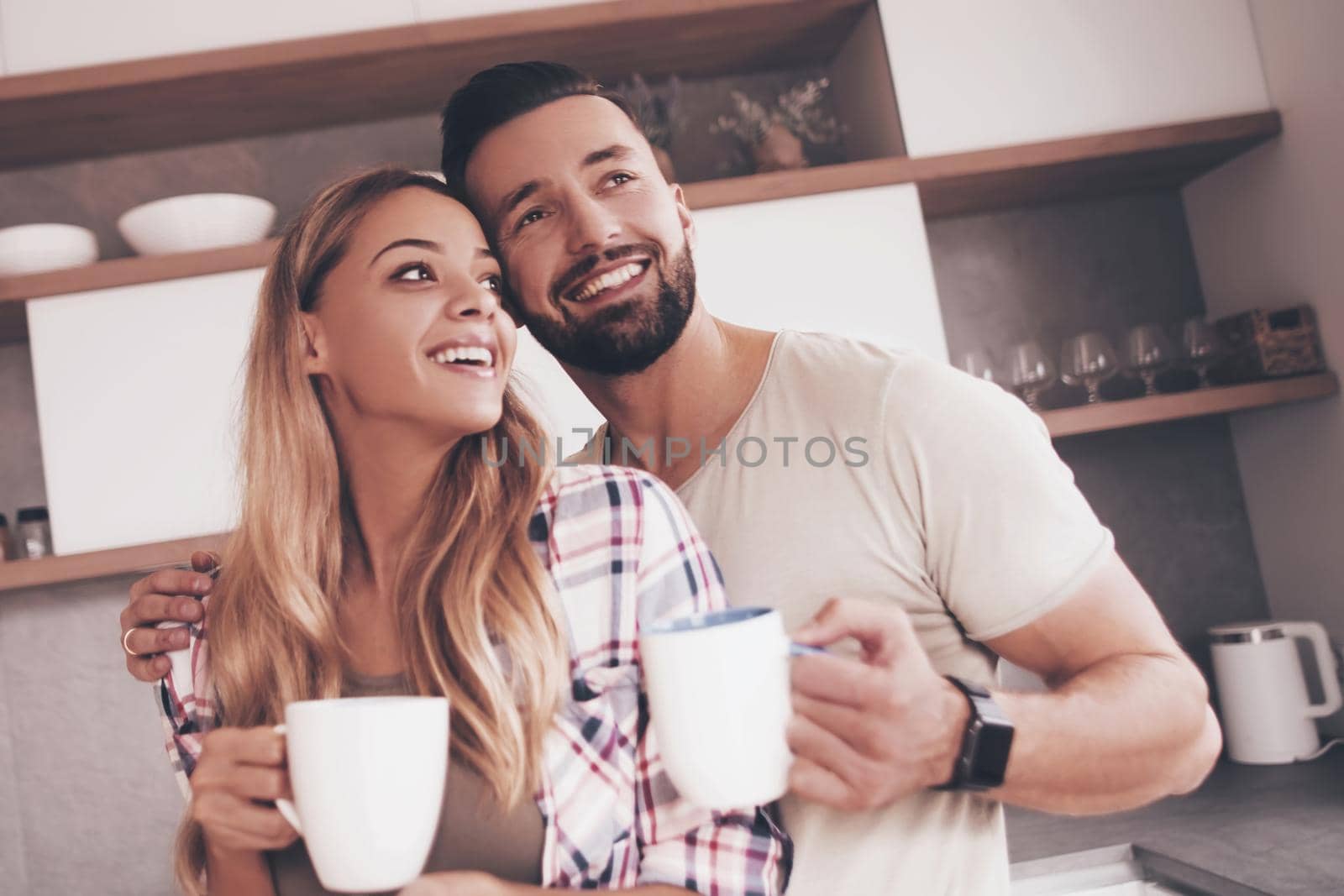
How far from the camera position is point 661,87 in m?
2.19

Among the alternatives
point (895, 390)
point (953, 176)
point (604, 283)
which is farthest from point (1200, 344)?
point (604, 283)

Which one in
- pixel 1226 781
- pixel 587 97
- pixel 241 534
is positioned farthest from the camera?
pixel 1226 781

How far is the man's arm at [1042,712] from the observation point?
695mm

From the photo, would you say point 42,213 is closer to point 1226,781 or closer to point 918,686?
point 918,686

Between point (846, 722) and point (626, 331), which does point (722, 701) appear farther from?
point (626, 331)

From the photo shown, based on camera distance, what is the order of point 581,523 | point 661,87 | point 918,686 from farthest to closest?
point 661,87 < point 581,523 < point 918,686

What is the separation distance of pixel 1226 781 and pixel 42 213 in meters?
2.47

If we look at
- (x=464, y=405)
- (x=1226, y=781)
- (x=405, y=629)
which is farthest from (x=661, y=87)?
(x=1226, y=781)

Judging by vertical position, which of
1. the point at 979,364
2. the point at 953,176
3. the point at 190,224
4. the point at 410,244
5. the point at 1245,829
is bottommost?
the point at 1245,829

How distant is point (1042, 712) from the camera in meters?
0.84

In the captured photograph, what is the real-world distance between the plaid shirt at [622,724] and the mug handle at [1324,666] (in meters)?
1.39

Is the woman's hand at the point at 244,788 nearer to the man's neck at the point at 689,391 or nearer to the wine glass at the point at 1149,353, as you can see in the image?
the man's neck at the point at 689,391

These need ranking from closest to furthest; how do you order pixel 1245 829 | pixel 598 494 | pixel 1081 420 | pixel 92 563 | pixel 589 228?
pixel 598 494 → pixel 589 228 → pixel 1245 829 → pixel 92 563 → pixel 1081 420

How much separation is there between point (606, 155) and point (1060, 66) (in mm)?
1107
